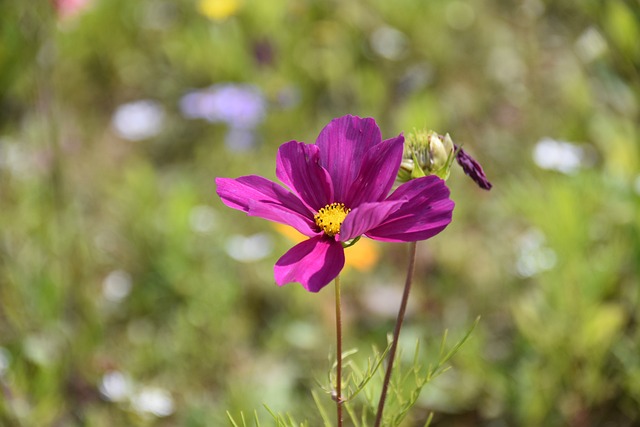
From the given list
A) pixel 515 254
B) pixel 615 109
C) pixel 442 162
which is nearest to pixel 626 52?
pixel 615 109

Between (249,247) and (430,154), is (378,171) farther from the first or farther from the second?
(249,247)

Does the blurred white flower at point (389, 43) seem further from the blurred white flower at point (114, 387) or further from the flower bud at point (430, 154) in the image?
the flower bud at point (430, 154)

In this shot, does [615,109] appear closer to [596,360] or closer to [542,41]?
[542,41]

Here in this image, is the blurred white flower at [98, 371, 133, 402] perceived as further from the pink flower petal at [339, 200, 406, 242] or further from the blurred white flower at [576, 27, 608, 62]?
the blurred white flower at [576, 27, 608, 62]

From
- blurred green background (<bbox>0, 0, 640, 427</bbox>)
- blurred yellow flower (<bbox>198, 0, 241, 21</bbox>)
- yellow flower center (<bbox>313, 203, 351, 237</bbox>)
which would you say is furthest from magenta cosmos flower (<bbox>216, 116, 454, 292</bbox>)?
blurred yellow flower (<bbox>198, 0, 241, 21</bbox>)

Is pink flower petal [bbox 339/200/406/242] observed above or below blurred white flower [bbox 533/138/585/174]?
below

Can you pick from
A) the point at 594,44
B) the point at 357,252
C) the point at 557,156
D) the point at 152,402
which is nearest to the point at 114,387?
the point at 152,402
